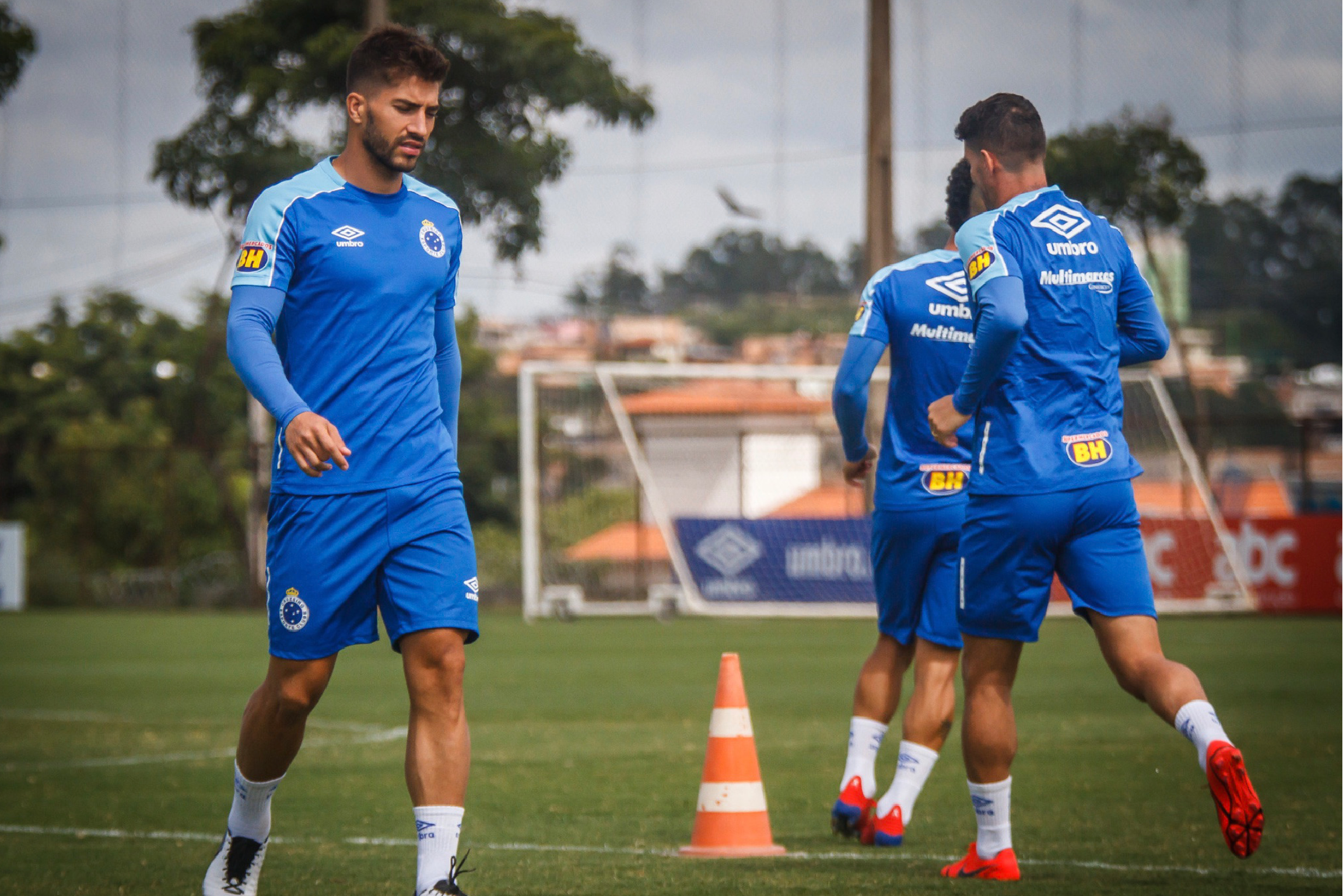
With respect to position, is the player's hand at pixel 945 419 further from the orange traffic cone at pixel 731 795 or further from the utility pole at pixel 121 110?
the utility pole at pixel 121 110

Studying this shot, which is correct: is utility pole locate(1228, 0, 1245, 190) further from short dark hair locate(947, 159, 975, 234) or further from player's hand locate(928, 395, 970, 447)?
player's hand locate(928, 395, 970, 447)

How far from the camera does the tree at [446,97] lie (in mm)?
22766

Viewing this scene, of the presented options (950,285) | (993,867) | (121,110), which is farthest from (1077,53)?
(993,867)

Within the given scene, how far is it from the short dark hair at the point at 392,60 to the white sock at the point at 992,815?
8.51 feet

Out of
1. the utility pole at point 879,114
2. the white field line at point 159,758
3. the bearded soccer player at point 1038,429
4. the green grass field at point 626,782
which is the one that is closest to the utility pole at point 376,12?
the utility pole at point 879,114

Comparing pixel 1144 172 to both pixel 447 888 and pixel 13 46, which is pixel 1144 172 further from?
pixel 447 888

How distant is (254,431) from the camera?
32.4 m

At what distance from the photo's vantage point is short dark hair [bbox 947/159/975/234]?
569 centimetres

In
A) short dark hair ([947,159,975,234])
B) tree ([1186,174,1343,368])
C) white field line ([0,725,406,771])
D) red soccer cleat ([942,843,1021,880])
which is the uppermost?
tree ([1186,174,1343,368])

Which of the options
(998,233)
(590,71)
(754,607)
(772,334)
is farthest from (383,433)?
(772,334)

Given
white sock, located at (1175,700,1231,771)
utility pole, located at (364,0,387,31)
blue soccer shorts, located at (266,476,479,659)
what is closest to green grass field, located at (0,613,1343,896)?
white sock, located at (1175,700,1231,771)

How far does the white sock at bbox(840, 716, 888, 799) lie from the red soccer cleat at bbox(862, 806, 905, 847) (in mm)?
139

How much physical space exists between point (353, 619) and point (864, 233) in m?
15.9

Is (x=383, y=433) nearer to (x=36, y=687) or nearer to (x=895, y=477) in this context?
(x=895, y=477)
